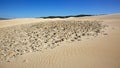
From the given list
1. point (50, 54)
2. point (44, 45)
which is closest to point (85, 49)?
point (50, 54)

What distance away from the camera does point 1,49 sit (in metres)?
8.22

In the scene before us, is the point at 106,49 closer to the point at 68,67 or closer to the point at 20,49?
the point at 68,67

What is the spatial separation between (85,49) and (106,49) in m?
0.97

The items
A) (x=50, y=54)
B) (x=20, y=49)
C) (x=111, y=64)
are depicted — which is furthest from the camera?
(x=20, y=49)

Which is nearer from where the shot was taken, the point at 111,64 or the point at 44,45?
the point at 111,64

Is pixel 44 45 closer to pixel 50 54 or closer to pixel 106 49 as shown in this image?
pixel 50 54

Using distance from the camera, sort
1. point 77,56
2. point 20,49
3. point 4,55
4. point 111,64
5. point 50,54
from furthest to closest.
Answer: point 20,49, point 4,55, point 50,54, point 77,56, point 111,64

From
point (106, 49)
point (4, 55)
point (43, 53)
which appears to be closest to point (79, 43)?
point (106, 49)

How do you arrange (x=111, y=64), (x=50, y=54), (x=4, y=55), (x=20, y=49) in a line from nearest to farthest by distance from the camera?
(x=111, y=64) < (x=50, y=54) < (x=4, y=55) < (x=20, y=49)

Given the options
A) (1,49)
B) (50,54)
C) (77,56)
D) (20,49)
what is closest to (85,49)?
(77,56)

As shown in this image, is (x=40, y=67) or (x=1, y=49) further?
(x=1, y=49)

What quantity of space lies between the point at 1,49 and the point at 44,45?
2413 millimetres

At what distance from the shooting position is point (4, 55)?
7270mm

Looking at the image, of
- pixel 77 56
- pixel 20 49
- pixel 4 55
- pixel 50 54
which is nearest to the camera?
pixel 77 56
